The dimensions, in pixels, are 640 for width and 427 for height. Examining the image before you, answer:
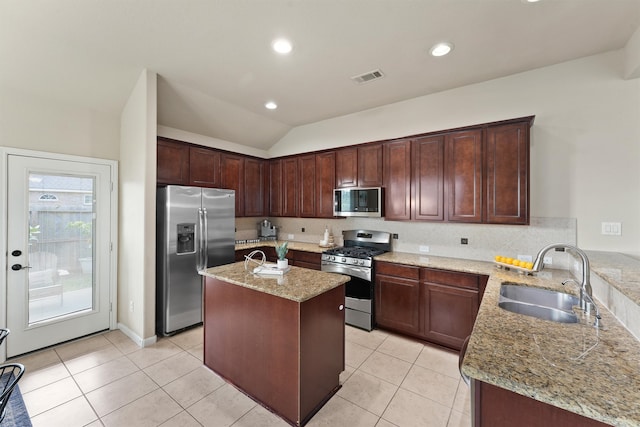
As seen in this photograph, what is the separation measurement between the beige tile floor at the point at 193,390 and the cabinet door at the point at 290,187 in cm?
243

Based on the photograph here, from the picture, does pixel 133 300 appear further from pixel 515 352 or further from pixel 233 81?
pixel 515 352

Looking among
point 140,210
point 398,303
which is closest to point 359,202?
point 398,303

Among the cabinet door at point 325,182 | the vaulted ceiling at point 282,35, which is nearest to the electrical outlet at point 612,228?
the vaulted ceiling at point 282,35

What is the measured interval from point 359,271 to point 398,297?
22.0 inches

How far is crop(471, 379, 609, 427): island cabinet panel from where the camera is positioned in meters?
Answer: 0.92

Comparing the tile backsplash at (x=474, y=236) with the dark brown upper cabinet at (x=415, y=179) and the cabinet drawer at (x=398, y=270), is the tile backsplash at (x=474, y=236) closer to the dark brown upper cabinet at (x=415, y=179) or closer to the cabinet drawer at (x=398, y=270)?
the dark brown upper cabinet at (x=415, y=179)

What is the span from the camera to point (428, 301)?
3096 millimetres

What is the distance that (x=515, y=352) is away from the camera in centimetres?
117

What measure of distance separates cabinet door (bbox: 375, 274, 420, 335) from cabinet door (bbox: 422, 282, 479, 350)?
4.4 inches

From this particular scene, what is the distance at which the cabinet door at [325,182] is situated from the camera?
4.25 meters

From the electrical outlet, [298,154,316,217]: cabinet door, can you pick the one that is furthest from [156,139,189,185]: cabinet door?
the electrical outlet

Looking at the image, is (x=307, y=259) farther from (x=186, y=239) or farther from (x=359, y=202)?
(x=186, y=239)

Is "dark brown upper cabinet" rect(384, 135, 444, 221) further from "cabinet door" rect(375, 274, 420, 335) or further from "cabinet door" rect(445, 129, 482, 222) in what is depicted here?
"cabinet door" rect(375, 274, 420, 335)

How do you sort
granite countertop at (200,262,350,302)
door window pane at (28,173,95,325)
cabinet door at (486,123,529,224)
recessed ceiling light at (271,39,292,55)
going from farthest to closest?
1. door window pane at (28,173,95,325)
2. cabinet door at (486,123,529,224)
3. recessed ceiling light at (271,39,292,55)
4. granite countertop at (200,262,350,302)
